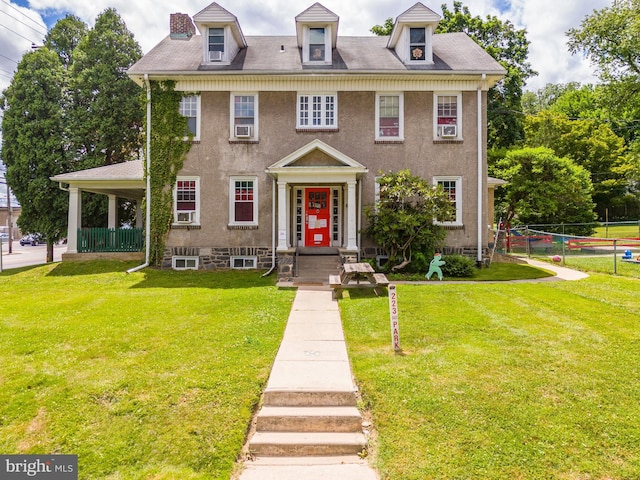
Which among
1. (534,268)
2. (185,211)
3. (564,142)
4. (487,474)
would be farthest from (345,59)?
(564,142)

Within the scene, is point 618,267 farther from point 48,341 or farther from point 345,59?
point 48,341

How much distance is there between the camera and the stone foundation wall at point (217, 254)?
1379 centimetres

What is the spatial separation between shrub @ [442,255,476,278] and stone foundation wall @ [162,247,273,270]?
6220 millimetres

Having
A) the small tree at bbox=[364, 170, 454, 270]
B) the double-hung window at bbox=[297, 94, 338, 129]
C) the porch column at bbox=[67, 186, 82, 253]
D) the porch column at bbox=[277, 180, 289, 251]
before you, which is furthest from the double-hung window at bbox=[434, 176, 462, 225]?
the porch column at bbox=[67, 186, 82, 253]

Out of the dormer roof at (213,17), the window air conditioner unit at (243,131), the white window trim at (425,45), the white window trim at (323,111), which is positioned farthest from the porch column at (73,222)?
the white window trim at (425,45)

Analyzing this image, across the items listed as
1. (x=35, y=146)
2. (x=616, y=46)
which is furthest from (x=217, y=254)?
(x=616, y=46)

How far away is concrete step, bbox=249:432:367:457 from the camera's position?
376 centimetres

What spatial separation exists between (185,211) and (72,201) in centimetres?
516

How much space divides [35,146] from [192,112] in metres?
12.0

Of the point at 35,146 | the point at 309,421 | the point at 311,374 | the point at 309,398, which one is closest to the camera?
the point at 309,421

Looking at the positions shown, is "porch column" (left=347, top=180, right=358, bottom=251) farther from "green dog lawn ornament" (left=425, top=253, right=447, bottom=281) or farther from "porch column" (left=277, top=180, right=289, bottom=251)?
"green dog lawn ornament" (left=425, top=253, right=447, bottom=281)

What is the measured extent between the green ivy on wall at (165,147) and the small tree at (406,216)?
7.27m

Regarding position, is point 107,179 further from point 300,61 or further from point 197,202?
point 300,61

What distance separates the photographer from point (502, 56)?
28891 mm
